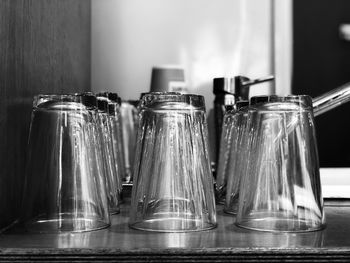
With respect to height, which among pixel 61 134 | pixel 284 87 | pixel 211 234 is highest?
pixel 284 87

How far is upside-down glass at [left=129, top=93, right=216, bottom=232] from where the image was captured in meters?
0.76

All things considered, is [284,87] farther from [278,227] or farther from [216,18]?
[278,227]

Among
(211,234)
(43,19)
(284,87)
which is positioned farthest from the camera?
(284,87)

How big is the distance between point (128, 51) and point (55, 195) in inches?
33.7

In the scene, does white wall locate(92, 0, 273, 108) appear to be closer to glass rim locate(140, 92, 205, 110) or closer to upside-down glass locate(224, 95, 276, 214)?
upside-down glass locate(224, 95, 276, 214)

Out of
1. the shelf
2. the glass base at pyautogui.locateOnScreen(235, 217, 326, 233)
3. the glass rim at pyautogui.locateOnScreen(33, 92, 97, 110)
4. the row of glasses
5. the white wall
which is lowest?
the shelf

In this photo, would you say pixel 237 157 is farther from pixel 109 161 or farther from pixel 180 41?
pixel 180 41

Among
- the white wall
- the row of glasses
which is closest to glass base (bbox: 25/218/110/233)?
the row of glasses

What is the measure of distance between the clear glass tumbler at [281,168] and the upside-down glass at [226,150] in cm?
18

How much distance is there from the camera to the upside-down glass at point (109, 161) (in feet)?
2.81

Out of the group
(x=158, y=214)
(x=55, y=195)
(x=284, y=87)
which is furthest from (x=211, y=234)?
(x=284, y=87)

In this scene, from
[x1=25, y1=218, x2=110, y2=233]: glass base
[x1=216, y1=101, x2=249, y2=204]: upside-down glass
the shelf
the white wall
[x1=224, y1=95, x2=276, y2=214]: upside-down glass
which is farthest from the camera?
the white wall

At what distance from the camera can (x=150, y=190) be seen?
2.57 ft

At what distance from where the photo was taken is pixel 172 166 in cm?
78
